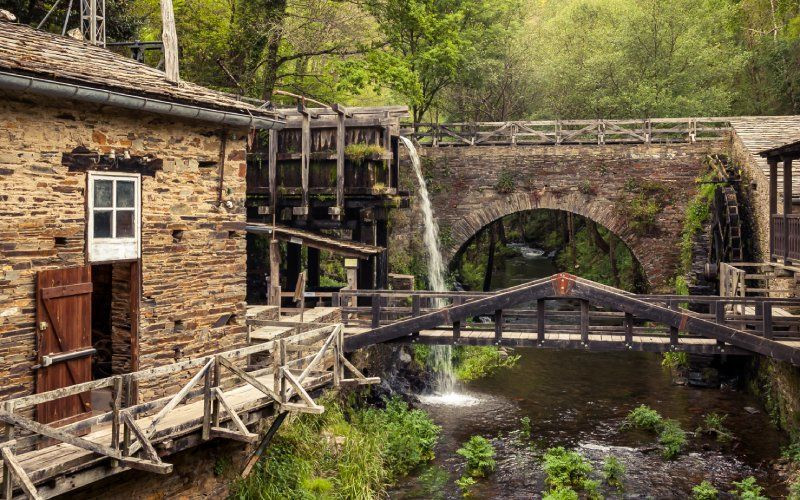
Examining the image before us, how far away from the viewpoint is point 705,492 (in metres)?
11.9

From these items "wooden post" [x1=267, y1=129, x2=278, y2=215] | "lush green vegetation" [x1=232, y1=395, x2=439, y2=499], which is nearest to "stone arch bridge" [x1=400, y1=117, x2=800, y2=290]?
"wooden post" [x1=267, y1=129, x2=278, y2=215]

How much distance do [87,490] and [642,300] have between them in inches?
381

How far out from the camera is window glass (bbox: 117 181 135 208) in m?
8.96

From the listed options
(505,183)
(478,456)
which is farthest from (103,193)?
(505,183)

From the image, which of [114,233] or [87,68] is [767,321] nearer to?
[114,233]

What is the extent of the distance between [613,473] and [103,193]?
8.99 m

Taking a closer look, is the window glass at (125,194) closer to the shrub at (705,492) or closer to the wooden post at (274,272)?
the wooden post at (274,272)

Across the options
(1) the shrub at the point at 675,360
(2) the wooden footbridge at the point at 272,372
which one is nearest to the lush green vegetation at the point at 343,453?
(2) the wooden footbridge at the point at 272,372

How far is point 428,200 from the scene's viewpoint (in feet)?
73.7

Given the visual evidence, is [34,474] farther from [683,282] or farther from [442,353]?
[683,282]

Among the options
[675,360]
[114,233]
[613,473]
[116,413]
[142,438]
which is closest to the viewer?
[116,413]

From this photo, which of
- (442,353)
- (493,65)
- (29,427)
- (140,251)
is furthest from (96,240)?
(493,65)

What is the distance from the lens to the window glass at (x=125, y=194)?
29.4 ft

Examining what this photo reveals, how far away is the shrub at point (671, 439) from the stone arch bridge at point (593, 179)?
7704mm
